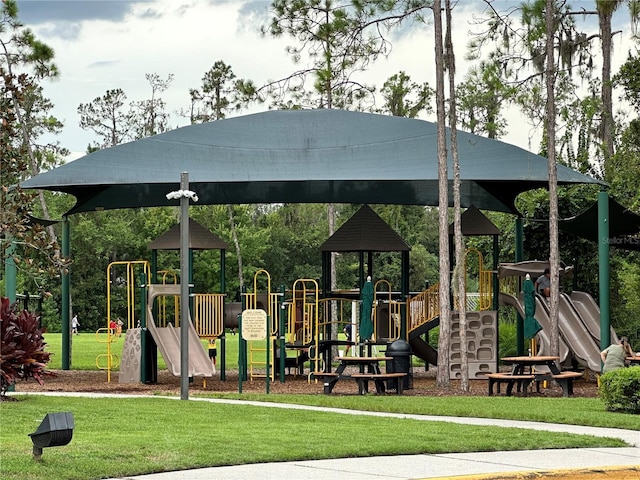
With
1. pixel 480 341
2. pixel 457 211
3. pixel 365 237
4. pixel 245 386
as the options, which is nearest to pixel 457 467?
pixel 457 211

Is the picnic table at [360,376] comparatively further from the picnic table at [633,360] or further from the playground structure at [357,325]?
the picnic table at [633,360]

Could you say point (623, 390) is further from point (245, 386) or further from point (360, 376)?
point (245, 386)

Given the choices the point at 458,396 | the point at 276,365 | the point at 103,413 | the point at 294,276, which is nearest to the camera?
the point at 103,413

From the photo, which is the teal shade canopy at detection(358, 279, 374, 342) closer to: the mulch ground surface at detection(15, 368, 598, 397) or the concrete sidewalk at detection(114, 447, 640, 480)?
the mulch ground surface at detection(15, 368, 598, 397)

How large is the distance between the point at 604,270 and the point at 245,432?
1207 cm

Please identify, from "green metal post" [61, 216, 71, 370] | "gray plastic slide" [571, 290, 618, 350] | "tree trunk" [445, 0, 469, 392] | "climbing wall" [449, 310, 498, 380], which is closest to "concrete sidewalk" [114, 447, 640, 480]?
"tree trunk" [445, 0, 469, 392]

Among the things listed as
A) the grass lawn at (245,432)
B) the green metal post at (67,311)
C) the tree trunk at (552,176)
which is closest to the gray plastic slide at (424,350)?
the tree trunk at (552,176)

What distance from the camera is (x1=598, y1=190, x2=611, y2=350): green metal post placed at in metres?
23.5

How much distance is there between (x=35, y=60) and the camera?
132 ft

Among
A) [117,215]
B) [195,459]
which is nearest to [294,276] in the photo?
[117,215]

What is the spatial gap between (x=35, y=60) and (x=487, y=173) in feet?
65.9

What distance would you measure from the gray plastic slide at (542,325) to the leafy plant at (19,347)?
10489 mm

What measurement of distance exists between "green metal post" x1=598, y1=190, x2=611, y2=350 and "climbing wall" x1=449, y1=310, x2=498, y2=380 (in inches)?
94.8

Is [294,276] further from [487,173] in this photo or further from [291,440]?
[291,440]
